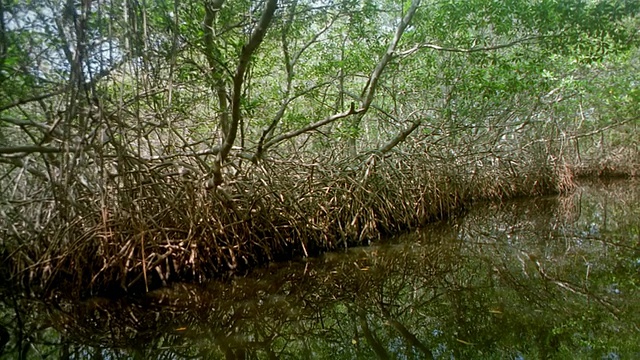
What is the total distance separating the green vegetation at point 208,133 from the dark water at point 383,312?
407 millimetres

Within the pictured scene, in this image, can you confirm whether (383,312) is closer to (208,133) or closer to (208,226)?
(208,226)

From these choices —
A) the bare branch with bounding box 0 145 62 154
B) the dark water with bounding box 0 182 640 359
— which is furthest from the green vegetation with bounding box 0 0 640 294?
the dark water with bounding box 0 182 640 359

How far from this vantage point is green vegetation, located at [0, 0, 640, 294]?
9.90 feet

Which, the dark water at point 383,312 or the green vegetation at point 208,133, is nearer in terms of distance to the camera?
the dark water at point 383,312

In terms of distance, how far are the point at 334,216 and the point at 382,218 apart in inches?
34.3

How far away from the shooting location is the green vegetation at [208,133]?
3018mm

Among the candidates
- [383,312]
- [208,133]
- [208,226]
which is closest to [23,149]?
[208,226]

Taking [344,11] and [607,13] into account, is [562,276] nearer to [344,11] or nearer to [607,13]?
[607,13]

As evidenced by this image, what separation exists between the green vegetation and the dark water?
41 cm

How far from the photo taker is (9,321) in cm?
328

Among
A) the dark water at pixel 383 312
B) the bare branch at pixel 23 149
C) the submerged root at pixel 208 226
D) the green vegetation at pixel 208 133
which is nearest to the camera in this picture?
the dark water at pixel 383 312

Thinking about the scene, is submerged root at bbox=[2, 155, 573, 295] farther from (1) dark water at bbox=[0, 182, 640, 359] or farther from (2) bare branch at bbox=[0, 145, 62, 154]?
(2) bare branch at bbox=[0, 145, 62, 154]

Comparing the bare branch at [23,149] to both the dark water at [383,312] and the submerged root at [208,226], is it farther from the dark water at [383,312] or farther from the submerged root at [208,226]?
the dark water at [383,312]

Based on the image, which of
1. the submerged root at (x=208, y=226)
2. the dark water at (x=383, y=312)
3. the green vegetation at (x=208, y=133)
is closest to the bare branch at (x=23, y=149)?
the green vegetation at (x=208, y=133)
